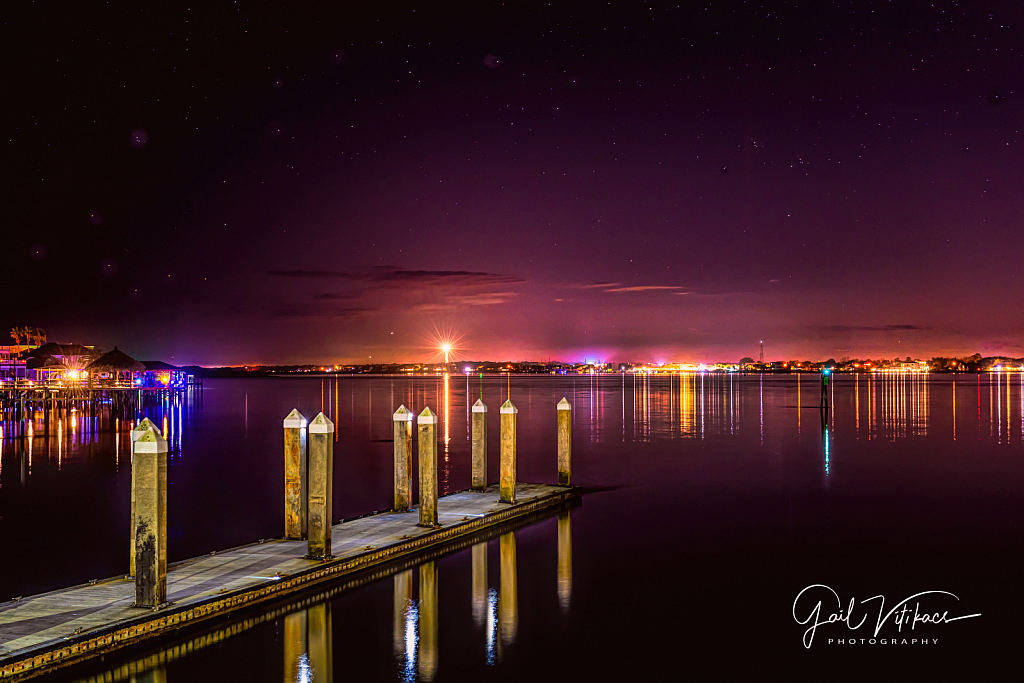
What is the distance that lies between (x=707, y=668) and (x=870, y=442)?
34189 mm

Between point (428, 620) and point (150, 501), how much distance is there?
14.9ft

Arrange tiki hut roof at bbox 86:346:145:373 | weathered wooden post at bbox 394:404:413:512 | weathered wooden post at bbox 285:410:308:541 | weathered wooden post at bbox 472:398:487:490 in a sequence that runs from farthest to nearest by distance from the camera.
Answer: tiki hut roof at bbox 86:346:145:373
weathered wooden post at bbox 472:398:487:490
weathered wooden post at bbox 394:404:413:512
weathered wooden post at bbox 285:410:308:541

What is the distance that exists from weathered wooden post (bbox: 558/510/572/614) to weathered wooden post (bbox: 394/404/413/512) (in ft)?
11.9

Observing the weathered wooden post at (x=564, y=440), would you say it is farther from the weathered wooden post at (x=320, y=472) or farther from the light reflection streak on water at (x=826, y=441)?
the light reflection streak on water at (x=826, y=441)

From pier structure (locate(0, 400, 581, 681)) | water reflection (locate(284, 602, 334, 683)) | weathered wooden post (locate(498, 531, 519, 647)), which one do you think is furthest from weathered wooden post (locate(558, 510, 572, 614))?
water reflection (locate(284, 602, 334, 683))

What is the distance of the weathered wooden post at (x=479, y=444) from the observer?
21000 mm

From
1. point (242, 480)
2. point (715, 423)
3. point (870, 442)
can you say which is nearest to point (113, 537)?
point (242, 480)

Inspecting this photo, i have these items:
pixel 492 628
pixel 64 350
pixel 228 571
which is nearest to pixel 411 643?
pixel 492 628

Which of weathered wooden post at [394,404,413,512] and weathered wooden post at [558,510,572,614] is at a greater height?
weathered wooden post at [394,404,413,512]

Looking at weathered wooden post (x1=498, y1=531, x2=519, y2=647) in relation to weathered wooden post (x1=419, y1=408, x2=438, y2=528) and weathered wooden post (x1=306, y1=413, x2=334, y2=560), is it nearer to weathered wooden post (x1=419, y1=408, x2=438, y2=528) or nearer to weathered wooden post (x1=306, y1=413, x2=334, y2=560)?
weathered wooden post (x1=419, y1=408, x2=438, y2=528)

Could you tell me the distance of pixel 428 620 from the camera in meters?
12.0

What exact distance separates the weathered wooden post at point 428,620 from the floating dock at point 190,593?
0.83 metres

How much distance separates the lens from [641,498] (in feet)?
79.4

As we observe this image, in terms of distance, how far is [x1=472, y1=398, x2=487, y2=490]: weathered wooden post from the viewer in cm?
2100
